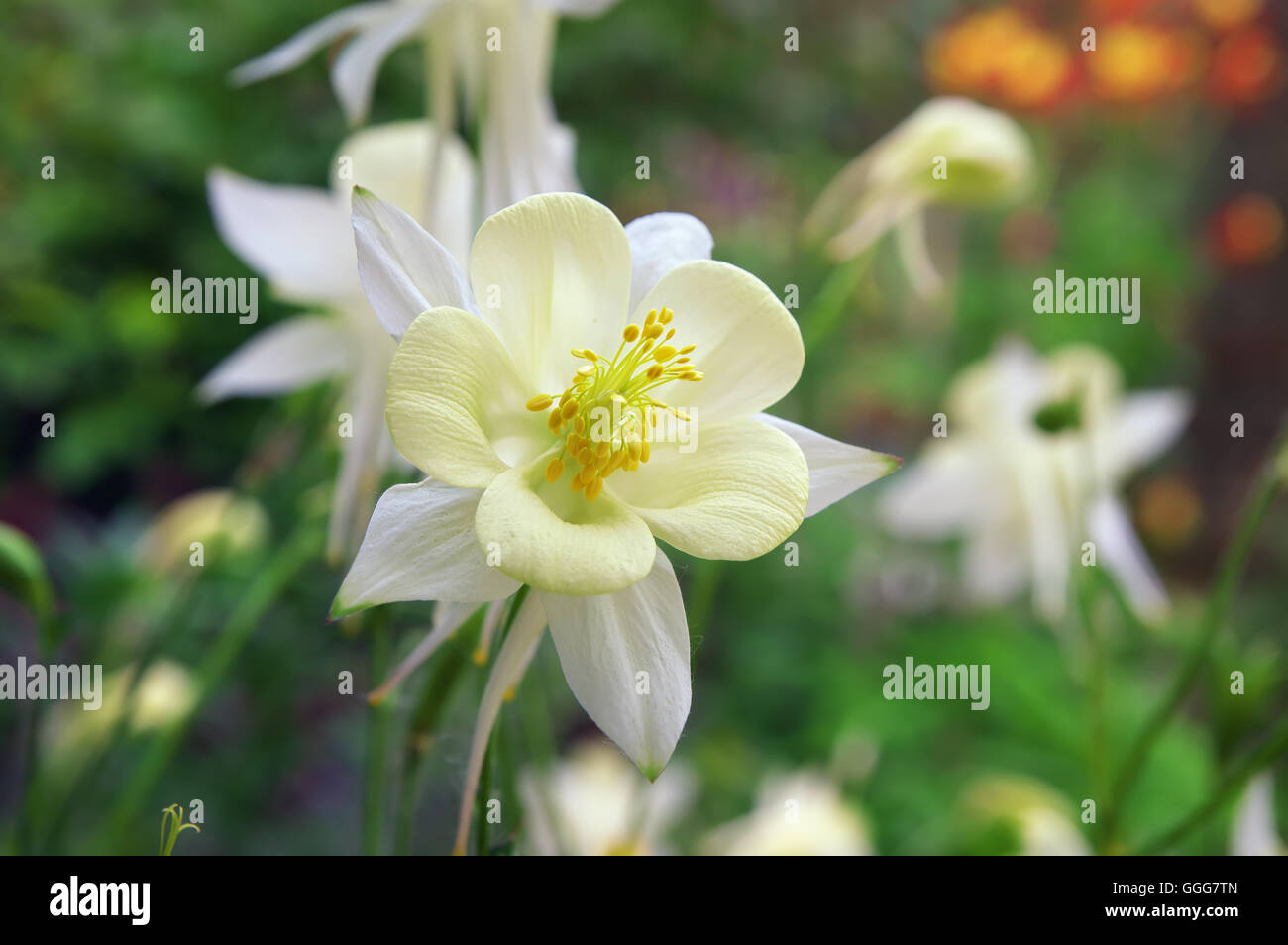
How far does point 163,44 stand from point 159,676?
989mm

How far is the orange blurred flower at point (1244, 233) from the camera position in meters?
1.83

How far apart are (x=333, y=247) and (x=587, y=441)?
21cm

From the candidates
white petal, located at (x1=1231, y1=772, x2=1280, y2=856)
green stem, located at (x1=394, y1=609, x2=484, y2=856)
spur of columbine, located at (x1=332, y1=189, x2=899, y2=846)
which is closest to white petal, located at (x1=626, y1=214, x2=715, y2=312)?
spur of columbine, located at (x1=332, y1=189, x2=899, y2=846)

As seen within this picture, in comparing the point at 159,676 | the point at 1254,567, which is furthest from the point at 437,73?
the point at 1254,567

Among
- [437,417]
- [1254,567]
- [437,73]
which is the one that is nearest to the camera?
[437,417]

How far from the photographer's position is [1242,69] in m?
1.83

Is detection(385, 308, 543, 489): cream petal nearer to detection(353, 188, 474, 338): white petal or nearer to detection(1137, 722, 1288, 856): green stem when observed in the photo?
detection(353, 188, 474, 338): white petal

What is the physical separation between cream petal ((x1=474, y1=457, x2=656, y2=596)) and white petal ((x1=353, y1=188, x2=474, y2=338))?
51mm

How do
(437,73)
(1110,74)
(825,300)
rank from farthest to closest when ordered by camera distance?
(1110,74) → (825,300) → (437,73)

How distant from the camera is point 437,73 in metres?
0.43

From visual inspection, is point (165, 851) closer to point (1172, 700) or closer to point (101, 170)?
point (1172, 700)

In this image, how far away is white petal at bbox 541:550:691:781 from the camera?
0.27m

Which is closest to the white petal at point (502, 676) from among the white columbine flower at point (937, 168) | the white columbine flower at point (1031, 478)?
the white columbine flower at point (937, 168)
